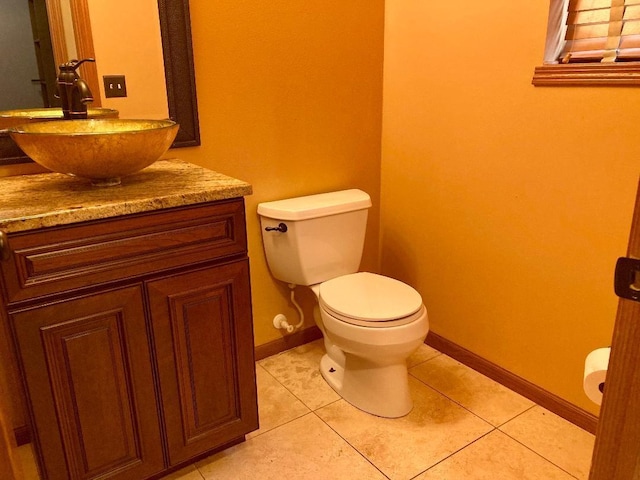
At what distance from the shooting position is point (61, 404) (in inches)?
52.5

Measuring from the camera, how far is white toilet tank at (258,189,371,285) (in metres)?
2.03

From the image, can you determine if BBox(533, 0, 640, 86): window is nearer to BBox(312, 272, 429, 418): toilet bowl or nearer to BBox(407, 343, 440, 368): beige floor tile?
BBox(312, 272, 429, 418): toilet bowl

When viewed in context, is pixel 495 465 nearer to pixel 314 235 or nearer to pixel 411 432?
pixel 411 432

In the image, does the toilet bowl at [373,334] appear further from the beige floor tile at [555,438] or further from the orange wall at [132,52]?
the orange wall at [132,52]

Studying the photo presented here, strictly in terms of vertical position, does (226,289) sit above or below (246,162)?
below

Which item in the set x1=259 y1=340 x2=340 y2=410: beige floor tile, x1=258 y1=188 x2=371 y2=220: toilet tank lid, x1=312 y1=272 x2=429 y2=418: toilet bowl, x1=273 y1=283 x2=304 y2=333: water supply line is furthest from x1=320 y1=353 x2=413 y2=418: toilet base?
x1=258 y1=188 x2=371 y2=220: toilet tank lid

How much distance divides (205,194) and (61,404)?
0.66 m

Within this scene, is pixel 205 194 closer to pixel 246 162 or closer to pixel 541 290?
pixel 246 162

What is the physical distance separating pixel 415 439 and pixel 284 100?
1.39 metres

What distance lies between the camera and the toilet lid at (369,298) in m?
1.80

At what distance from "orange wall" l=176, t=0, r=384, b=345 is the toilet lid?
373mm

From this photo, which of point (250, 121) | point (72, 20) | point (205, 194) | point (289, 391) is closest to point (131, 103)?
point (72, 20)

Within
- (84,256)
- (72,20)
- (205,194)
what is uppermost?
(72,20)

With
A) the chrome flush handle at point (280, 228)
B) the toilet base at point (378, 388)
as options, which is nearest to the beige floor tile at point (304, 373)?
the toilet base at point (378, 388)
